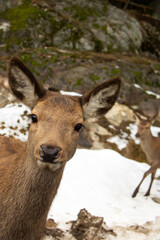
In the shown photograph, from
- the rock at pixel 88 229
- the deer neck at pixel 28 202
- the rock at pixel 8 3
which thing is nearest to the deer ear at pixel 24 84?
the deer neck at pixel 28 202

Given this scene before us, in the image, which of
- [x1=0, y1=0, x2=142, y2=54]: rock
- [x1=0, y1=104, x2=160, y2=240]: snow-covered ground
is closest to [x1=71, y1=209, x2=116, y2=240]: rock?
[x1=0, y1=104, x2=160, y2=240]: snow-covered ground

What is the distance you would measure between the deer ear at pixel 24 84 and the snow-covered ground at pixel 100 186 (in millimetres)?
2974

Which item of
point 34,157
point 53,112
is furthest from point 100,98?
point 34,157

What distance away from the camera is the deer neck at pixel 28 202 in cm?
276

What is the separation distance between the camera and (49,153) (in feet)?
7.14

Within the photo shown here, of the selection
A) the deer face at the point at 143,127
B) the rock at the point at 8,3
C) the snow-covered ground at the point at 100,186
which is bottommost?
the snow-covered ground at the point at 100,186

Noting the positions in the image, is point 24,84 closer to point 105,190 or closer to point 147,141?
point 105,190

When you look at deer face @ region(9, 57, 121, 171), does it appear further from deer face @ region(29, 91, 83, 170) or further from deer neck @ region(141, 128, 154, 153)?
deer neck @ region(141, 128, 154, 153)

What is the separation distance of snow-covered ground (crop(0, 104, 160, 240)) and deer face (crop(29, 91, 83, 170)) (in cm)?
285

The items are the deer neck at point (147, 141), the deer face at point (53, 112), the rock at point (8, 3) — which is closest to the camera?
the deer face at point (53, 112)

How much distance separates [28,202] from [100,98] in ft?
5.27

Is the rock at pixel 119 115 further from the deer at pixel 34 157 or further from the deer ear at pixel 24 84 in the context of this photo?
the deer ear at pixel 24 84

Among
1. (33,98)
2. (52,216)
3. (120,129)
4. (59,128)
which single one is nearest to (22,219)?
(59,128)

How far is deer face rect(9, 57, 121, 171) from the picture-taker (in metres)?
2.29
